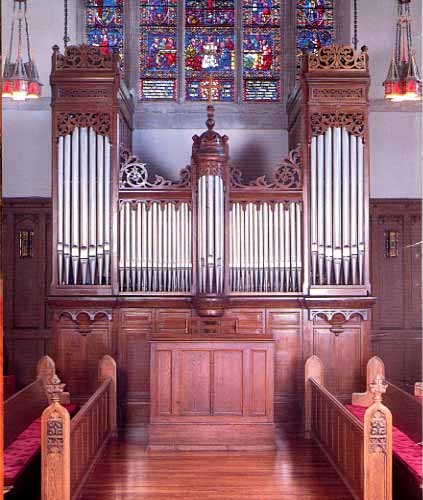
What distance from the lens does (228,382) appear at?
29.2ft

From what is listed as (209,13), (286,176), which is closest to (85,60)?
(286,176)

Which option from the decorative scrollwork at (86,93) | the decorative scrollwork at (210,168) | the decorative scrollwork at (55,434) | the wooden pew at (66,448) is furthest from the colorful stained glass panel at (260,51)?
the decorative scrollwork at (55,434)

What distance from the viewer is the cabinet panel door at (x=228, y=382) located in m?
8.87

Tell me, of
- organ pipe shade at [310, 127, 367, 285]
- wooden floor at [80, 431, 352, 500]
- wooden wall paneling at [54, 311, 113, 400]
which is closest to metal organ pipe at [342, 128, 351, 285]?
organ pipe shade at [310, 127, 367, 285]

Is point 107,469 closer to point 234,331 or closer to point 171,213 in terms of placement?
point 234,331

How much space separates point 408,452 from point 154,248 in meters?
4.56

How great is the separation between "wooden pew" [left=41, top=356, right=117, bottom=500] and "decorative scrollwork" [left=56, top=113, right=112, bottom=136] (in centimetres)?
368

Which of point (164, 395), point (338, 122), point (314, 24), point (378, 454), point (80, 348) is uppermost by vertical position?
point (314, 24)

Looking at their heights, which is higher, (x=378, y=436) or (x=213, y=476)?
(x=378, y=436)

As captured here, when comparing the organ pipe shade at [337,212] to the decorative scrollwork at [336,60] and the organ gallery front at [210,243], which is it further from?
the decorative scrollwork at [336,60]

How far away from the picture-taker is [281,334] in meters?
10.5

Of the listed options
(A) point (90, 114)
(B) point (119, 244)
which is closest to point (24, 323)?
(B) point (119, 244)

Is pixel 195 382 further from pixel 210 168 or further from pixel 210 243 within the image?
pixel 210 168

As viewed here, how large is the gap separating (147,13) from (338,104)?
3.99 m
